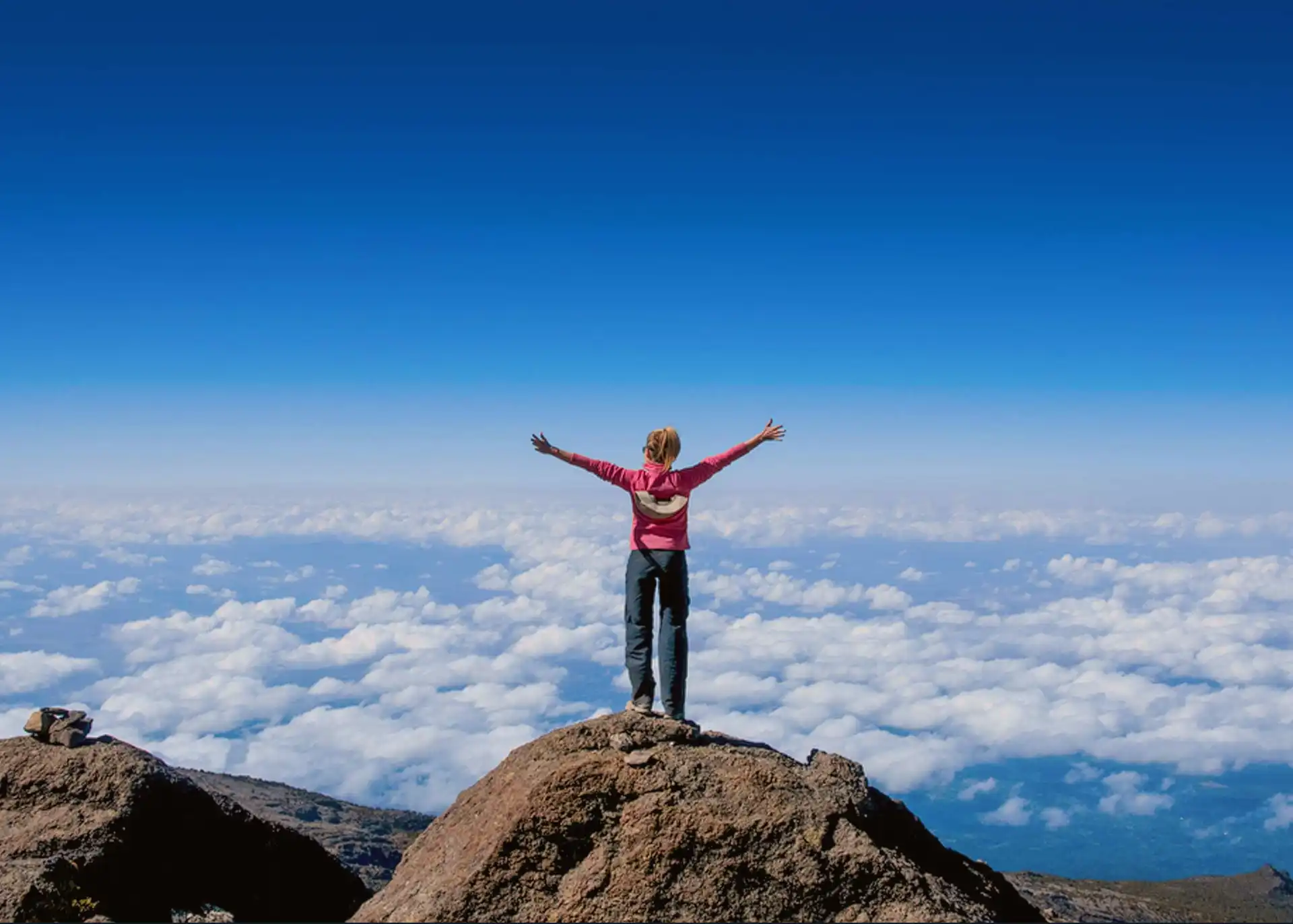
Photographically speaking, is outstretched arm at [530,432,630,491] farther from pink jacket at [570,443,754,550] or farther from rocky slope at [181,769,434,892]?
rocky slope at [181,769,434,892]

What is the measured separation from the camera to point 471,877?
866 centimetres

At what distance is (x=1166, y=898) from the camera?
44688 mm

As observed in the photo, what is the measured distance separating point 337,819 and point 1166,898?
5045cm

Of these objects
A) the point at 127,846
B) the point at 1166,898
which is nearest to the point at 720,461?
the point at 127,846

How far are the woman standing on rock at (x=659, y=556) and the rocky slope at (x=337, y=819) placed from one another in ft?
92.7

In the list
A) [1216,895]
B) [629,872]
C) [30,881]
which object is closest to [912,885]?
[629,872]

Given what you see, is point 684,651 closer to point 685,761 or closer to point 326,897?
point 685,761

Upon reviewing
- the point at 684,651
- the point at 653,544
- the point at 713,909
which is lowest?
the point at 713,909

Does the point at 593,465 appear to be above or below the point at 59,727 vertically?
above

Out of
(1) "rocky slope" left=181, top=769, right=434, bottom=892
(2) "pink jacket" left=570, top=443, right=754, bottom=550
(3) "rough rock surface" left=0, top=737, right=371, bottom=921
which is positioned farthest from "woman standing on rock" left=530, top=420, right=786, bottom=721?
(1) "rocky slope" left=181, top=769, right=434, bottom=892

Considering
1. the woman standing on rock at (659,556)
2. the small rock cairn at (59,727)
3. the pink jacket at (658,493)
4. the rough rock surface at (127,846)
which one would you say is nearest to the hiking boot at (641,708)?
the woman standing on rock at (659,556)

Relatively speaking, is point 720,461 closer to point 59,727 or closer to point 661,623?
point 661,623

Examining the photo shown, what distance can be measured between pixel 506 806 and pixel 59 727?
7901 millimetres

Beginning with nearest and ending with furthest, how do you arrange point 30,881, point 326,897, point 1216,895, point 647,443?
point 30,881 < point 647,443 < point 326,897 < point 1216,895
